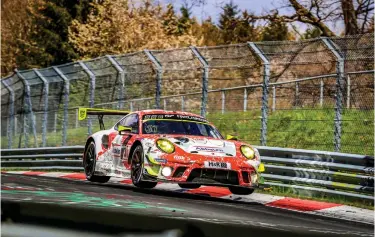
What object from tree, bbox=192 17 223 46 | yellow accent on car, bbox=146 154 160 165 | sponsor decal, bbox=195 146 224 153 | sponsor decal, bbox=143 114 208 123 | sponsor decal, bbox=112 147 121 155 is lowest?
yellow accent on car, bbox=146 154 160 165

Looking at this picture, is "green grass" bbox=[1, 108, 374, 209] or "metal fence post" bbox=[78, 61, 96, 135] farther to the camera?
"metal fence post" bbox=[78, 61, 96, 135]

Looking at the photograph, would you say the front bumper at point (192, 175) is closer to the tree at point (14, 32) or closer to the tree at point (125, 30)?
the tree at point (125, 30)

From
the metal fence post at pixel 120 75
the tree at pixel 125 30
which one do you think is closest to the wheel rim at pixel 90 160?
the metal fence post at pixel 120 75

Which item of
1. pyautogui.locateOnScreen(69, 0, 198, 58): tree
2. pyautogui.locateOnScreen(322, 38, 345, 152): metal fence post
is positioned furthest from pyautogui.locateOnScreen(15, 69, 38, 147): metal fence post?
pyautogui.locateOnScreen(69, 0, 198, 58): tree

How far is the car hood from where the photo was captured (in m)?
9.54

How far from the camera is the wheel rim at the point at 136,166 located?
976 centimetres

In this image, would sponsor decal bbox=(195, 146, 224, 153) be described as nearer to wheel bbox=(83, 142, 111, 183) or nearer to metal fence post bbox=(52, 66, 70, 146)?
wheel bbox=(83, 142, 111, 183)

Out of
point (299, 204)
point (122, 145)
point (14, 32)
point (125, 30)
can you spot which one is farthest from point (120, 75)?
point (14, 32)

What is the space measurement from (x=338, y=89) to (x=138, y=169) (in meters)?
3.83

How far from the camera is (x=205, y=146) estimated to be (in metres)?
9.65

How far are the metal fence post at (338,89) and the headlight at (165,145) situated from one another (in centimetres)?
313

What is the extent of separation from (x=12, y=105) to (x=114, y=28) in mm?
16732

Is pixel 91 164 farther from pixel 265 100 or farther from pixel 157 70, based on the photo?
pixel 157 70

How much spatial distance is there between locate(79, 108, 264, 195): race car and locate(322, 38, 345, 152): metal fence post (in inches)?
72.7
